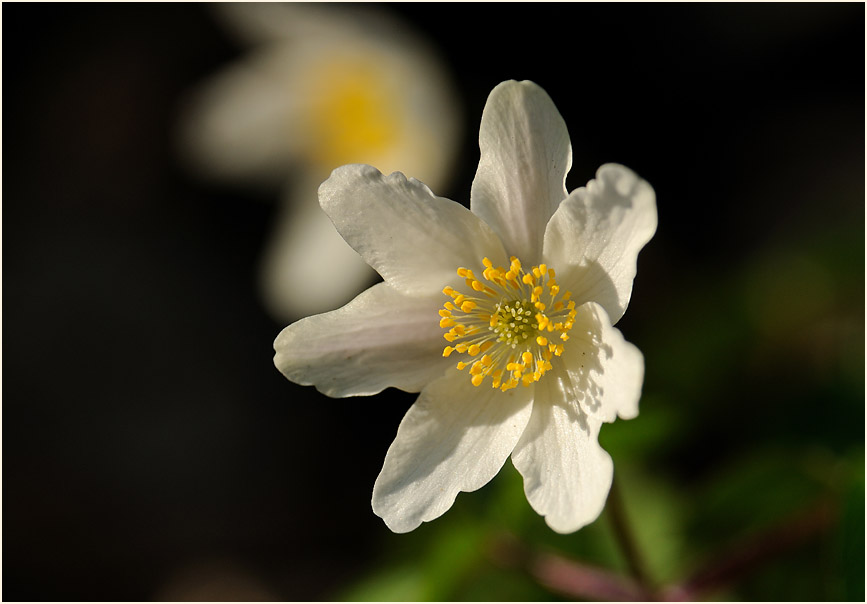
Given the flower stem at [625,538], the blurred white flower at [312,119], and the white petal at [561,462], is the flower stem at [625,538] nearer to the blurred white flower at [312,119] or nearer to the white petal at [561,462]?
the white petal at [561,462]

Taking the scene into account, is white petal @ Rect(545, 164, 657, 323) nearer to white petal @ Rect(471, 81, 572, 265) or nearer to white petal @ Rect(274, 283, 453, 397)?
white petal @ Rect(471, 81, 572, 265)

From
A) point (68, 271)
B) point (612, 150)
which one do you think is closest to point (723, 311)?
point (612, 150)

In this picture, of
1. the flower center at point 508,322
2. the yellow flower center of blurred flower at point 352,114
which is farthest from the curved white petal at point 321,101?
the flower center at point 508,322

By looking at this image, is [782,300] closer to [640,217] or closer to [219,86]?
Answer: [640,217]

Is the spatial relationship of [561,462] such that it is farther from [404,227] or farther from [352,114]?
[352,114]

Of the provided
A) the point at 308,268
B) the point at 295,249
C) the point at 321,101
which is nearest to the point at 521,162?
the point at 308,268

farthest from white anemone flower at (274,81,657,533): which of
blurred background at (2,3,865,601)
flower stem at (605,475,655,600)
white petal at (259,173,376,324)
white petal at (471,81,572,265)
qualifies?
white petal at (259,173,376,324)
